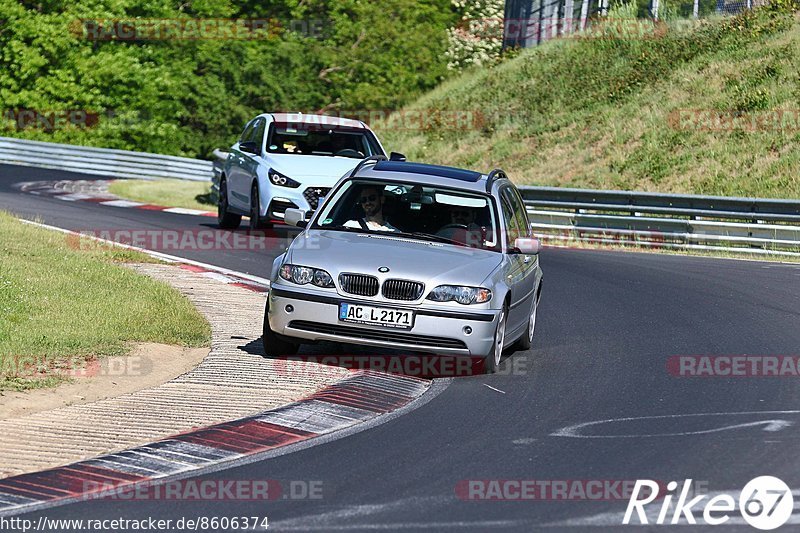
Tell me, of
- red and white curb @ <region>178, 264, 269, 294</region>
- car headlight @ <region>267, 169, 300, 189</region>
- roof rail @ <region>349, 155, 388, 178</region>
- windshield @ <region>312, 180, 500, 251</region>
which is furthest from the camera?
car headlight @ <region>267, 169, 300, 189</region>

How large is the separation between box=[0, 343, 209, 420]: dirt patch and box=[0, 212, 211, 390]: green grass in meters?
0.15

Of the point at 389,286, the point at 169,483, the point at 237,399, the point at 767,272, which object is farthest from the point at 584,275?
the point at 169,483

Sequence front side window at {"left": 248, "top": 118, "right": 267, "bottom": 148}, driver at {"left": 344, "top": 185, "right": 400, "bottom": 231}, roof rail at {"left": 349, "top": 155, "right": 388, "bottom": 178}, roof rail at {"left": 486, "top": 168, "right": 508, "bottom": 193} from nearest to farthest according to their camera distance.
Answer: driver at {"left": 344, "top": 185, "right": 400, "bottom": 231}, roof rail at {"left": 486, "top": 168, "right": 508, "bottom": 193}, roof rail at {"left": 349, "top": 155, "right": 388, "bottom": 178}, front side window at {"left": 248, "top": 118, "right": 267, "bottom": 148}

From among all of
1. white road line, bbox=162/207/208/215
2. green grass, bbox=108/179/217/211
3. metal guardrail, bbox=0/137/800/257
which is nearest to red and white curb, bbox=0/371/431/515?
metal guardrail, bbox=0/137/800/257

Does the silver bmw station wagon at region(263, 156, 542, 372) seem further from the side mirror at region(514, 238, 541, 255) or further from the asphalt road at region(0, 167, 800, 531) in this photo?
the asphalt road at region(0, 167, 800, 531)

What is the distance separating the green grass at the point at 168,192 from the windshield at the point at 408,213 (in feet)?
56.4

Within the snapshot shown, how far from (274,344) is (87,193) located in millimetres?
21569

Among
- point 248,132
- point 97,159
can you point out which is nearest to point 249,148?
point 248,132

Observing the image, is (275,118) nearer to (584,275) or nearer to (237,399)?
(584,275)

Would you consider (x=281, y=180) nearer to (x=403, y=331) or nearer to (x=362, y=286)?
(x=362, y=286)

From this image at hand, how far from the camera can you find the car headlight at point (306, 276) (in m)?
10.6

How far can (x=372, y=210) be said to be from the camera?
12.0m

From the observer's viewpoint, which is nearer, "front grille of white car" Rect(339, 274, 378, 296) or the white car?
"front grille of white car" Rect(339, 274, 378, 296)

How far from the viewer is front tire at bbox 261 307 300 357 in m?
11.0
